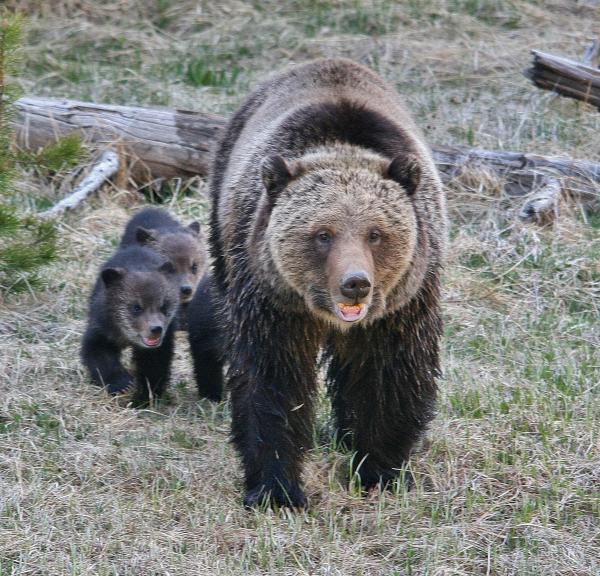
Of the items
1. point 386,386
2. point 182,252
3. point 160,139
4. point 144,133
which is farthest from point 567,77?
point 386,386

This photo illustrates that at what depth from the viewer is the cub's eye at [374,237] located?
5.12 meters

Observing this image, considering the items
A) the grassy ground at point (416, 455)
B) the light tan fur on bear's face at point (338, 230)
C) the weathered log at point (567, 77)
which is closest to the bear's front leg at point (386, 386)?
the grassy ground at point (416, 455)

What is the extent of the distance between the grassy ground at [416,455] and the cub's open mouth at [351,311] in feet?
3.39

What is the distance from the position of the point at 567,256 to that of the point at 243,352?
400 cm

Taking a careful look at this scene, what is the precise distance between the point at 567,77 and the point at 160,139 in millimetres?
3411

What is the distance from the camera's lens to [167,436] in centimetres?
654

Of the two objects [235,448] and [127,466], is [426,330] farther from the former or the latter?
[127,466]

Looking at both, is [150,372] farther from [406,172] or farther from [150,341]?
[406,172]

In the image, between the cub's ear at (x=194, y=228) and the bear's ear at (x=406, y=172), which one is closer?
the bear's ear at (x=406, y=172)

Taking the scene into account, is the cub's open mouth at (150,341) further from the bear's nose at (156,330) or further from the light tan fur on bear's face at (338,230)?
the light tan fur on bear's face at (338,230)

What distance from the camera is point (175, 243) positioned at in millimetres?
8156

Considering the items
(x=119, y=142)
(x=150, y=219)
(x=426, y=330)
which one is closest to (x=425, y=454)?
(x=426, y=330)

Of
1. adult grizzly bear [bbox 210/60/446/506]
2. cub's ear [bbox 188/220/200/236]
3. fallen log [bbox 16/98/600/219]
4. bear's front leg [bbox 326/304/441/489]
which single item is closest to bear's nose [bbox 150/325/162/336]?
adult grizzly bear [bbox 210/60/446/506]

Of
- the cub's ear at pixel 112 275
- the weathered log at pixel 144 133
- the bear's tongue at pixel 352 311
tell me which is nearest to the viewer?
the bear's tongue at pixel 352 311
